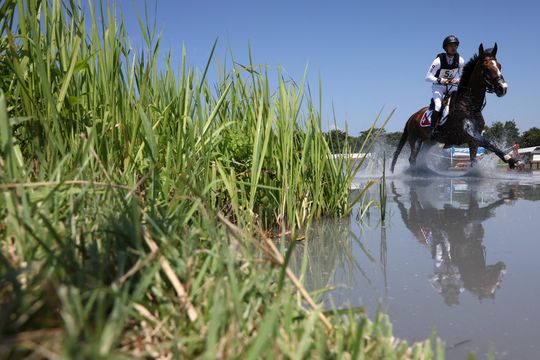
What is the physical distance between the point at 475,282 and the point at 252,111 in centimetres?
139

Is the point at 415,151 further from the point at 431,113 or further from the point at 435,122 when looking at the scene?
the point at 435,122

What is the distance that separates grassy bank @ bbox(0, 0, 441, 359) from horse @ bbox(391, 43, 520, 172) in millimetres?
5394

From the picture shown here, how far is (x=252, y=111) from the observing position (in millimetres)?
2428

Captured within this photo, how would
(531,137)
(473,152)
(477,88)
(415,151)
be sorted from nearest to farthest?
1. (477,88)
2. (473,152)
3. (415,151)
4. (531,137)

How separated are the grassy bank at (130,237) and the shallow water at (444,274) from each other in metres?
0.15

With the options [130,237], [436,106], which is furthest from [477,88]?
[130,237]

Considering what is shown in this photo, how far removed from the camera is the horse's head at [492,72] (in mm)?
6648

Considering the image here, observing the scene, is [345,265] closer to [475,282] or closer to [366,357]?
[475,282]

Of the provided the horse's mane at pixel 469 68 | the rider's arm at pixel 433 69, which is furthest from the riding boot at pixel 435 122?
the horse's mane at pixel 469 68

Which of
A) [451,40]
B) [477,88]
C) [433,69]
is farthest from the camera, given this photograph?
[433,69]

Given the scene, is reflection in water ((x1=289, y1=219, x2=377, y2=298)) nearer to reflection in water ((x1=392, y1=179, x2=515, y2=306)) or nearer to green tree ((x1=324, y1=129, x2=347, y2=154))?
reflection in water ((x1=392, y1=179, x2=515, y2=306))

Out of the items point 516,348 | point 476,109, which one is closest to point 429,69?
point 476,109

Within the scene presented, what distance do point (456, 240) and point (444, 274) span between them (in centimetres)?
64

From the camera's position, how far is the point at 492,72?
674 cm
